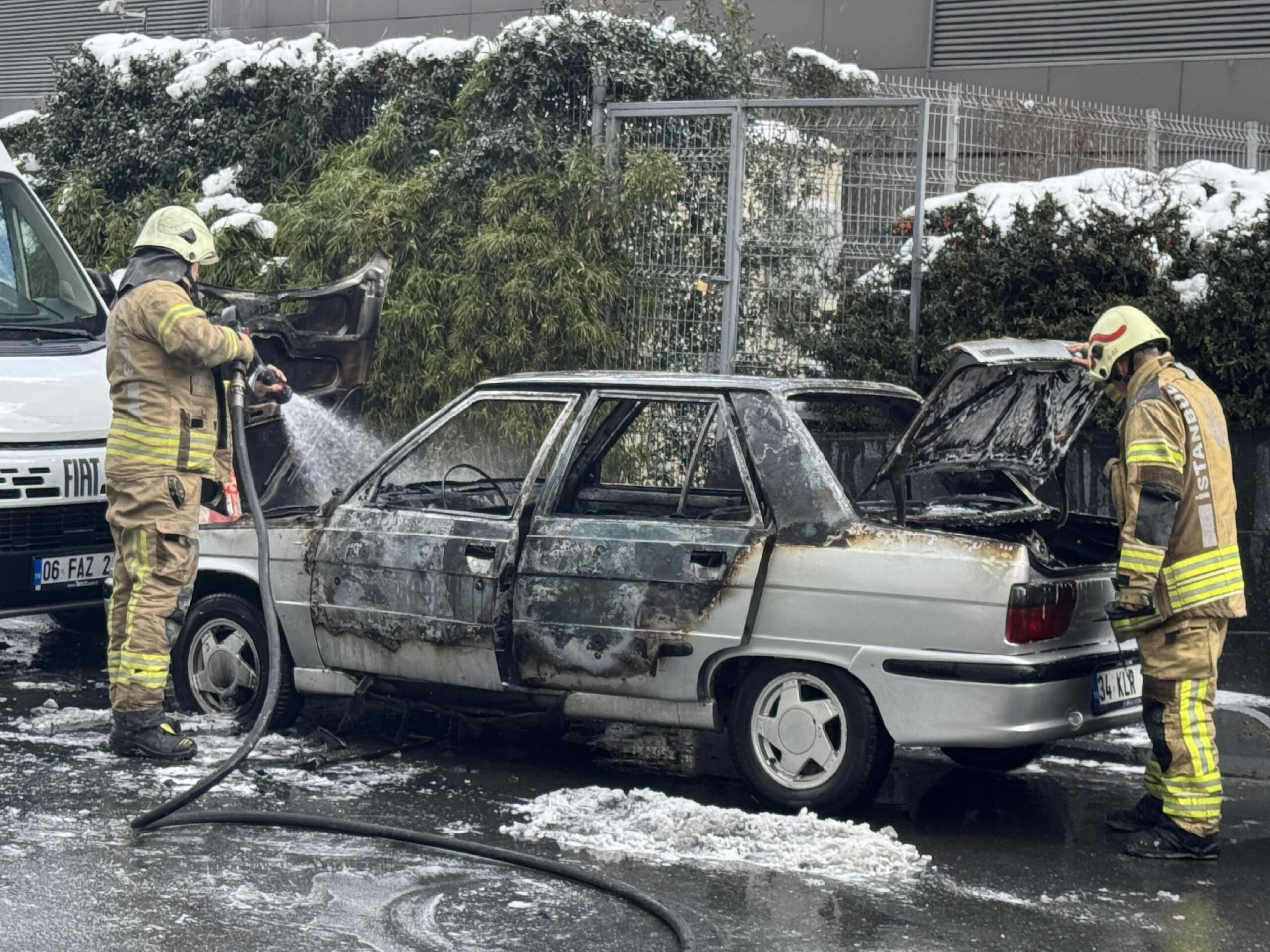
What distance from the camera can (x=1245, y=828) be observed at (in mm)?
6109

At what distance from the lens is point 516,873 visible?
17.3 ft

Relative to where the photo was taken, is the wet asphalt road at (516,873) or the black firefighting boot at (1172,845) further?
the black firefighting boot at (1172,845)

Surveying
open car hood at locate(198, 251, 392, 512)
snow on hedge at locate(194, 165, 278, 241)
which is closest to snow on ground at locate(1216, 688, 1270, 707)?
open car hood at locate(198, 251, 392, 512)

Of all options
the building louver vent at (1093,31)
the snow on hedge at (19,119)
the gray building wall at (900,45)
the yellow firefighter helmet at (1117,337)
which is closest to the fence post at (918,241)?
the yellow firefighter helmet at (1117,337)

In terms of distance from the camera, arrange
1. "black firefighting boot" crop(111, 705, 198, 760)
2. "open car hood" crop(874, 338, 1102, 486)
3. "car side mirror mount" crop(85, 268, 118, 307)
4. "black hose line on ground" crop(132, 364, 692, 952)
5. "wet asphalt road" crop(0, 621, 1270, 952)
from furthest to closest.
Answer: "car side mirror mount" crop(85, 268, 118, 307) → "black firefighting boot" crop(111, 705, 198, 760) → "open car hood" crop(874, 338, 1102, 486) → "black hose line on ground" crop(132, 364, 692, 952) → "wet asphalt road" crop(0, 621, 1270, 952)

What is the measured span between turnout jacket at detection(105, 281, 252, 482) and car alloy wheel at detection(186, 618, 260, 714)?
29.8 inches

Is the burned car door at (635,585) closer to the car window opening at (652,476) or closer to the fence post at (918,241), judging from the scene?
the car window opening at (652,476)

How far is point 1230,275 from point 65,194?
9614mm

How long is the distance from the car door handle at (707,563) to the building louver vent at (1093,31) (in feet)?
42.4

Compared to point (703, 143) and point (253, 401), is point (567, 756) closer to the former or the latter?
point (253, 401)

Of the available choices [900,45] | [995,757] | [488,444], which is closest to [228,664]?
[995,757]

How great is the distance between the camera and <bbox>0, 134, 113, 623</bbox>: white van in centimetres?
761

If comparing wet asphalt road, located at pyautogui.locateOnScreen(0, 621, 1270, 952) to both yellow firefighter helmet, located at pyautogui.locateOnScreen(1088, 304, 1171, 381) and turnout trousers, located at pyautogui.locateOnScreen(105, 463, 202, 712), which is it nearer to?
turnout trousers, located at pyautogui.locateOnScreen(105, 463, 202, 712)

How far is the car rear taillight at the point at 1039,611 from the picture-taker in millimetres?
5602
